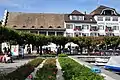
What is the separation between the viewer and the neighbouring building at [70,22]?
8581 cm

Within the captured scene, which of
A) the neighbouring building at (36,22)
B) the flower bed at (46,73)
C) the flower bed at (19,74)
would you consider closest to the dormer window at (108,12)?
the neighbouring building at (36,22)

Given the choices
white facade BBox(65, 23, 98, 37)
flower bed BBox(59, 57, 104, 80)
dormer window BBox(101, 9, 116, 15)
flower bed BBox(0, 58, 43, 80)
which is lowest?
flower bed BBox(0, 58, 43, 80)

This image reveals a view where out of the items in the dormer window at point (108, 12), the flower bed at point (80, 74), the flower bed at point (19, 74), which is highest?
the dormer window at point (108, 12)

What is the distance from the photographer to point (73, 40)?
71250 mm

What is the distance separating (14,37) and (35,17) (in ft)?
126

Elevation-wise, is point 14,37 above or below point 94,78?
above

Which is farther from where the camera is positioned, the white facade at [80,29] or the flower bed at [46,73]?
the white facade at [80,29]

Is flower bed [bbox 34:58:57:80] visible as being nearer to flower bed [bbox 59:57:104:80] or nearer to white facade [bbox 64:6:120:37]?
flower bed [bbox 59:57:104:80]

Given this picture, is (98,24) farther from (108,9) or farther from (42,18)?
(42,18)

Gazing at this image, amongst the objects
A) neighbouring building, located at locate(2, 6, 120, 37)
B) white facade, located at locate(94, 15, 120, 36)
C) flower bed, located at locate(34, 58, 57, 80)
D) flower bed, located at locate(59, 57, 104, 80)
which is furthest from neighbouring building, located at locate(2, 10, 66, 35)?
flower bed, located at locate(59, 57, 104, 80)

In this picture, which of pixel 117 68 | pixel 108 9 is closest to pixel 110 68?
pixel 117 68

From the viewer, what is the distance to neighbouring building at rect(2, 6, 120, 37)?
85812mm

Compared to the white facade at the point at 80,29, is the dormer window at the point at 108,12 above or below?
above

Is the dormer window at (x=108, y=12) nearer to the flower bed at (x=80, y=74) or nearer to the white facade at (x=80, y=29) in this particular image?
the white facade at (x=80, y=29)
